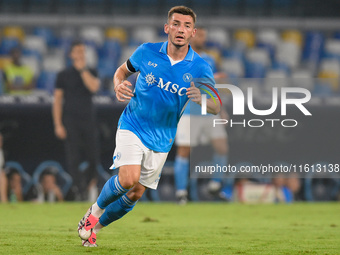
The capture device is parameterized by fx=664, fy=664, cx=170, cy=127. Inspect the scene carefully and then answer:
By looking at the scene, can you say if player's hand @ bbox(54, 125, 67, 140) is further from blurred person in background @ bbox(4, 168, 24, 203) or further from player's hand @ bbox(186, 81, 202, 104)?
player's hand @ bbox(186, 81, 202, 104)

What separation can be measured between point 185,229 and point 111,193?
1992 millimetres

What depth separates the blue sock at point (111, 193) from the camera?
5.59 metres

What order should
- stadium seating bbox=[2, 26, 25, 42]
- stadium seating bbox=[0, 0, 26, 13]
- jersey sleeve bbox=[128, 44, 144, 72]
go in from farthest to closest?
stadium seating bbox=[0, 0, 26, 13] → stadium seating bbox=[2, 26, 25, 42] → jersey sleeve bbox=[128, 44, 144, 72]

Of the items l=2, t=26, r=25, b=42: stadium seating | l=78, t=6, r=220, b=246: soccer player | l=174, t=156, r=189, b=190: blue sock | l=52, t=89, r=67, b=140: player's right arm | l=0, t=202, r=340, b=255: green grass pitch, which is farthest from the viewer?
l=2, t=26, r=25, b=42: stadium seating

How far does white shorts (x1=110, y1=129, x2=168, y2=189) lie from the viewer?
5641 millimetres

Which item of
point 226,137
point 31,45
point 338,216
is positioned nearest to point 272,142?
point 226,137

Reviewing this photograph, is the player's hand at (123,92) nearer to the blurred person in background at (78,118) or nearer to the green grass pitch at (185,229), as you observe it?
the green grass pitch at (185,229)

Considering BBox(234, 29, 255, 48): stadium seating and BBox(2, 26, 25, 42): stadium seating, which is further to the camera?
BBox(234, 29, 255, 48): stadium seating

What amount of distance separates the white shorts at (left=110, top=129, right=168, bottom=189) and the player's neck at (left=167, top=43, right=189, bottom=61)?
2.59 feet

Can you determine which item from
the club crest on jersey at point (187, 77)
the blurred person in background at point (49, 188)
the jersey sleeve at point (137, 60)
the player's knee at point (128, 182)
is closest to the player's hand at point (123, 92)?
the jersey sleeve at point (137, 60)

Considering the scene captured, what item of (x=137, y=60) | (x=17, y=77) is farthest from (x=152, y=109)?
(x=17, y=77)

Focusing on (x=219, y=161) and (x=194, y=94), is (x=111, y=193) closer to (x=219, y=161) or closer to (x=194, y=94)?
(x=194, y=94)

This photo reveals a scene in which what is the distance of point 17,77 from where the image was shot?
13773 millimetres

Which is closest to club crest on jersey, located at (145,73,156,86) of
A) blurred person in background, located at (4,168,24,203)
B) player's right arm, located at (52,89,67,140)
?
player's right arm, located at (52,89,67,140)
